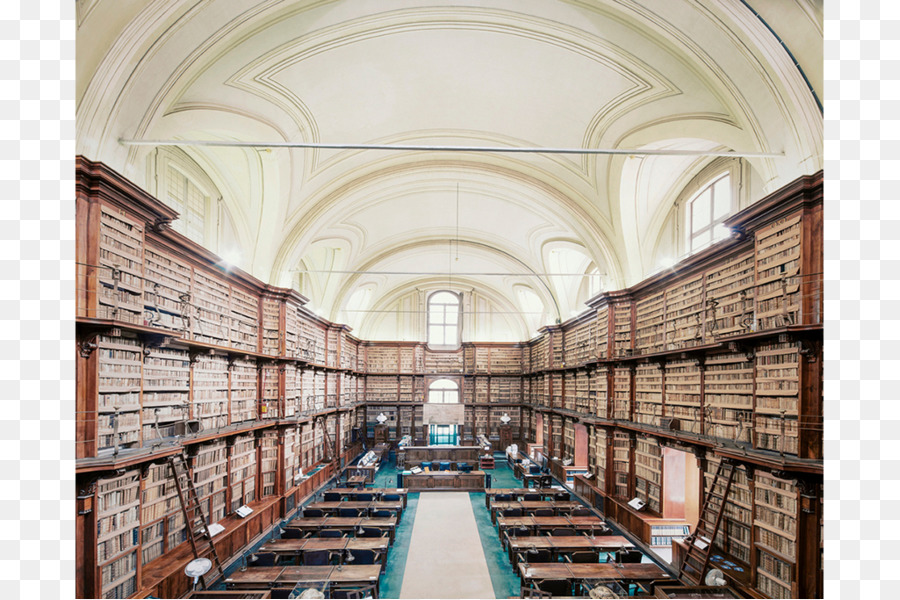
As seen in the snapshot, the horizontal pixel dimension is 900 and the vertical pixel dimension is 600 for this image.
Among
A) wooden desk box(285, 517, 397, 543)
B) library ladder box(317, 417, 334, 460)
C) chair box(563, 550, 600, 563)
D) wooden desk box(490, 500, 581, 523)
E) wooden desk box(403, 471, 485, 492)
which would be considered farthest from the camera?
library ladder box(317, 417, 334, 460)

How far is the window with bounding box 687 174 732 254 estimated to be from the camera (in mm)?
10258

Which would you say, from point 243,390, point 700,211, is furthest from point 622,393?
point 243,390

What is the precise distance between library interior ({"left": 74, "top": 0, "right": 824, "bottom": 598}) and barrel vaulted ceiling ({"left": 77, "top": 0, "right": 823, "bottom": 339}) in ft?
0.17

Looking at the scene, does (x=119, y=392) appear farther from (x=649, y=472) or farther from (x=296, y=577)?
(x=649, y=472)

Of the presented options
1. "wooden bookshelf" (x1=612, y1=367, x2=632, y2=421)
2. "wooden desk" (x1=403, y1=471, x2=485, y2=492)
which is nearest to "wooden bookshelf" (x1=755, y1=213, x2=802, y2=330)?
"wooden bookshelf" (x1=612, y1=367, x2=632, y2=421)

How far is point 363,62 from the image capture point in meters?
9.20

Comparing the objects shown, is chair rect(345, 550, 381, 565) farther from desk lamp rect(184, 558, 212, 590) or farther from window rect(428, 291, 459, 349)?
window rect(428, 291, 459, 349)

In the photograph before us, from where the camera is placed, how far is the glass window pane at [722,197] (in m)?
10.1

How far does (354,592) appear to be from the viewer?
7801 mm

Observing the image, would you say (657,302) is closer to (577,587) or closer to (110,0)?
(577,587)

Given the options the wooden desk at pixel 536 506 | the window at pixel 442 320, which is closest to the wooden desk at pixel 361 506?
the wooden desk at pixel 536 506

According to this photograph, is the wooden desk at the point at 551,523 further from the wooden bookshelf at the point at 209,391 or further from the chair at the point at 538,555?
the wooden bookshelf at the point at 209,391

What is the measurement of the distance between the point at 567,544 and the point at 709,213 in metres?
7.51

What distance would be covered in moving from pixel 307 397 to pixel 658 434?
11231 mm
